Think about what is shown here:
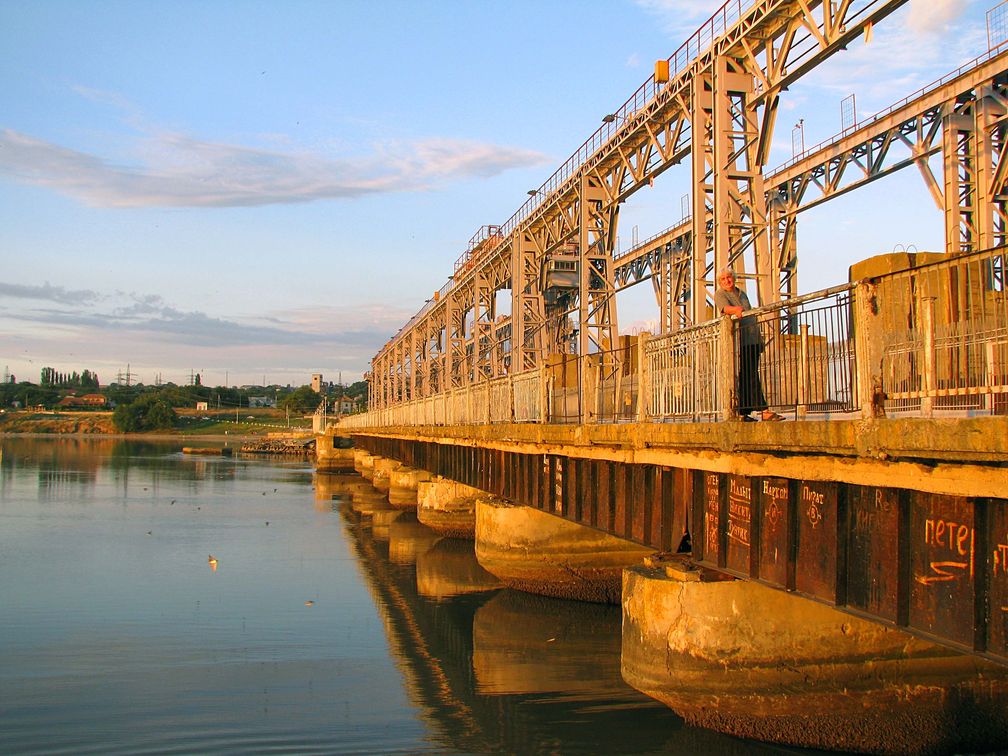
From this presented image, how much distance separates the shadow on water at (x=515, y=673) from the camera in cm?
1270

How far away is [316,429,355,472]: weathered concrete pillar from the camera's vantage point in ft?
284

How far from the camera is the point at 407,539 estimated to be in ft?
114

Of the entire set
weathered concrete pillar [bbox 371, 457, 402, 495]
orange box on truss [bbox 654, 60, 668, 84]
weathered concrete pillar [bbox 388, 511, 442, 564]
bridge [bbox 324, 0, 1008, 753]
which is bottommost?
weathered concrete pillar [bbox 388, 511, 442, 564]

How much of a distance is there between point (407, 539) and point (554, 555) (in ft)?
45.6

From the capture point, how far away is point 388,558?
30.6 metres

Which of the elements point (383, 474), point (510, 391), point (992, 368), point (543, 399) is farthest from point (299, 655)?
point (383, 474)

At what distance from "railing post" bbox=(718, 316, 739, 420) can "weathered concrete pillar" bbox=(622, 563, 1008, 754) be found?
228cm

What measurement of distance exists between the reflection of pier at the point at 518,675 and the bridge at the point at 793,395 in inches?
106

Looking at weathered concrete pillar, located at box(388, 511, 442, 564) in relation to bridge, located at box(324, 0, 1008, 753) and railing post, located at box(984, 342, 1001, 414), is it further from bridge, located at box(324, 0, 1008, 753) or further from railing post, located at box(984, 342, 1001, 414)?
railing post, located at box(984, 342, 1001, 414)

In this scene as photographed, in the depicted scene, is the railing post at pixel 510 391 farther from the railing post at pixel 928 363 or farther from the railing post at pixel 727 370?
the railing post at pixel 928 363

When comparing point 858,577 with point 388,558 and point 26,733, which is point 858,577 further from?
point 388,558

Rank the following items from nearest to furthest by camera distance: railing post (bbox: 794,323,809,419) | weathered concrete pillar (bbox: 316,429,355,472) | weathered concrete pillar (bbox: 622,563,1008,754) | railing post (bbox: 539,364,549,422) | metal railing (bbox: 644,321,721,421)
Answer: railing post (bbox: 794,323,809,419) → weathered concrete pillar (bbox: 622,563,1008,754) → metal railing (bbox: 644,321,721,421) → railing post (bbox: 539,364,549,422) → weathered concrete pillar (bbox: 316,429,355,472)

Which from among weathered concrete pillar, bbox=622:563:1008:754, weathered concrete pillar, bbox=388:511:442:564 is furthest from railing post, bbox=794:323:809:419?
weathered concrete pillar, bbox=388:511:442:564

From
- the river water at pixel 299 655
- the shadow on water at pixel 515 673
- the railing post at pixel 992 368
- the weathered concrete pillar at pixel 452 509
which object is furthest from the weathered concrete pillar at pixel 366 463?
the railing post at pixel 992 368
